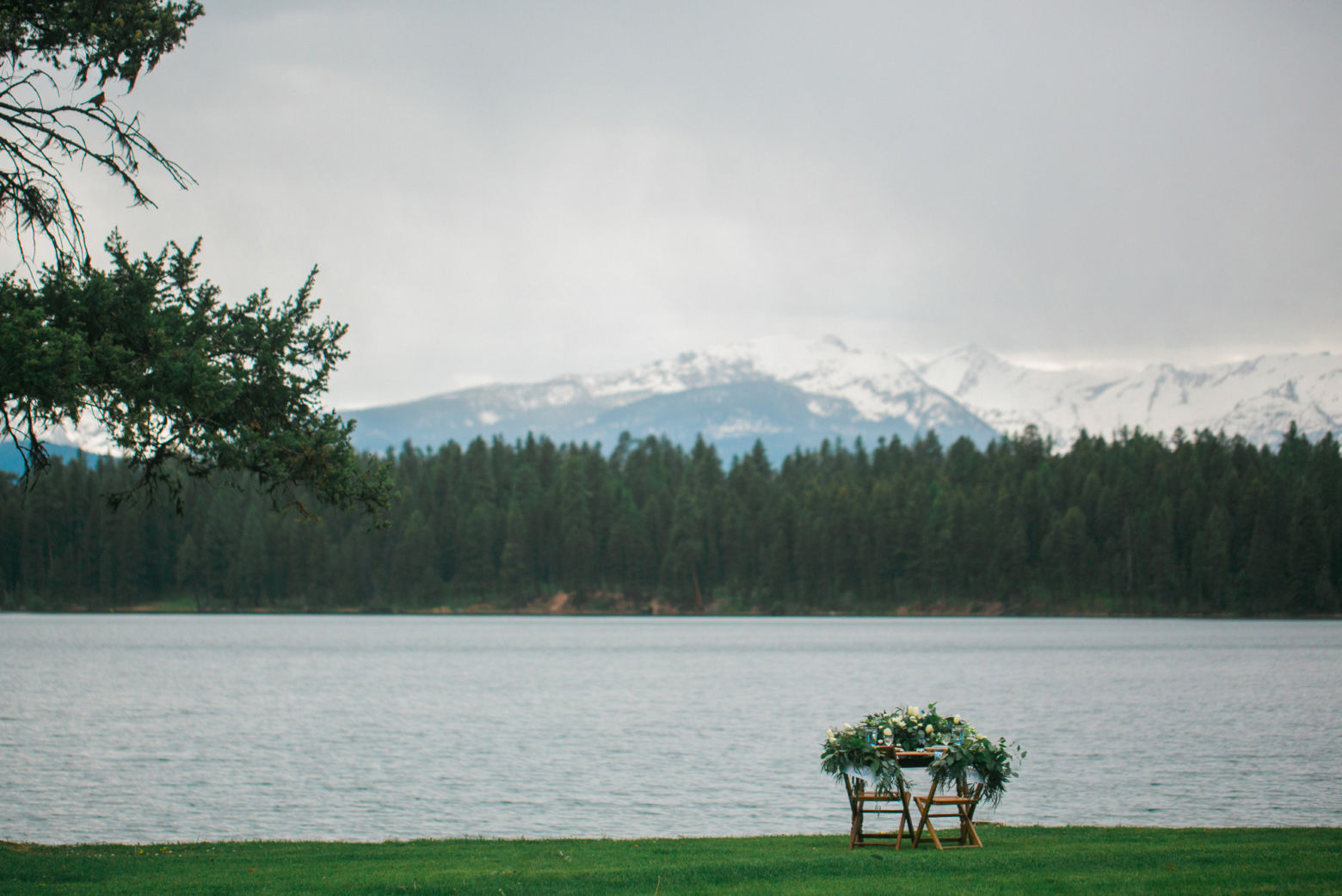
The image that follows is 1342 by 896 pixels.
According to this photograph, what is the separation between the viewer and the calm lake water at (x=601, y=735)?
2933 cm

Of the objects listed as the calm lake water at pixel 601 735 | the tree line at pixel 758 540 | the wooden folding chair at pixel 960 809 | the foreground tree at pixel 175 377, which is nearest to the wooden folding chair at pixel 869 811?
the wooden folding chair at pixel 960 809

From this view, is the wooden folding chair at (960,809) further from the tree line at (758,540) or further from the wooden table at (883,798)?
the tree line at (758,540)

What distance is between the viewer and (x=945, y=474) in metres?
187

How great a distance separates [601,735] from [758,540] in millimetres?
131129

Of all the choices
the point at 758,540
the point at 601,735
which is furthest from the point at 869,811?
the point at 758,540

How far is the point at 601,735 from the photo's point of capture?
150 ft

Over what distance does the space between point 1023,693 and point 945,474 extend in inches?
5004

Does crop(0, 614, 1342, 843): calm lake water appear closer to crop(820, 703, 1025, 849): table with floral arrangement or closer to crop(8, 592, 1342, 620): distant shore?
crop(820, 703, 1025, 849): table with floral arrangement

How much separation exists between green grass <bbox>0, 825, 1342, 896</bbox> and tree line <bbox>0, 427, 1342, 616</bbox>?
141680mm

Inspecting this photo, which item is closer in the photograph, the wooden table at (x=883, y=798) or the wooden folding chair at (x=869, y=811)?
the wooden table at (x=883, y=798)

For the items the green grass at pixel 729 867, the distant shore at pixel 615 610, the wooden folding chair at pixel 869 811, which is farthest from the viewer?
the distant shore at pixel 615 610

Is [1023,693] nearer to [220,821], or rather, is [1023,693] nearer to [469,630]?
[220,821]

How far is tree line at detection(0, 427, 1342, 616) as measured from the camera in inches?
6122

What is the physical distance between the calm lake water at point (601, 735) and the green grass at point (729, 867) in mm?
5452
